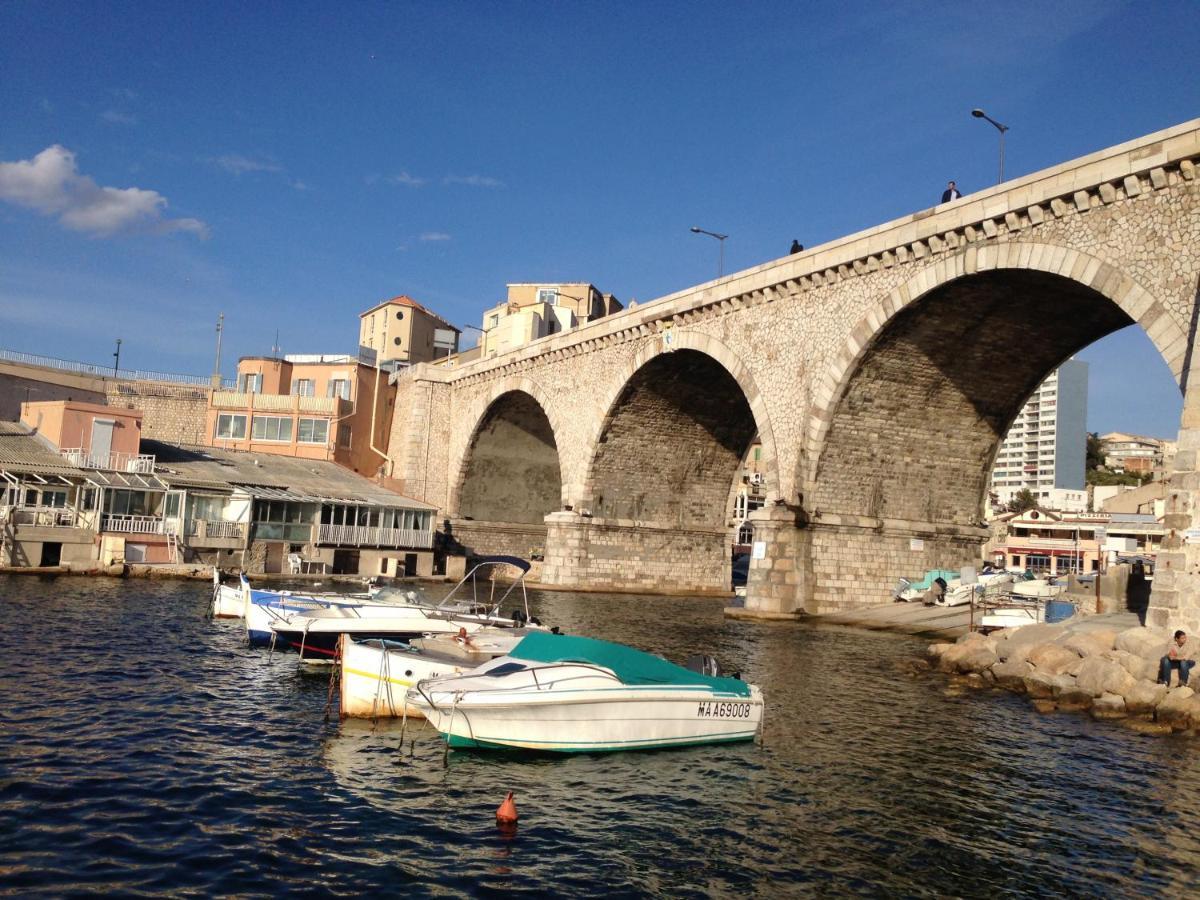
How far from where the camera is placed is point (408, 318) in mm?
74812

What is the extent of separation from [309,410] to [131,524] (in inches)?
815

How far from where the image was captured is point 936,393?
107 feet

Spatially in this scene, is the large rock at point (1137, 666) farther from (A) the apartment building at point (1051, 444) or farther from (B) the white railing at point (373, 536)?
(A) the apartment building at point (1051, 444)

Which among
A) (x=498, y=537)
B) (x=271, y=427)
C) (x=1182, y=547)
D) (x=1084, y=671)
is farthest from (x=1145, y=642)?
(x=271, y=427)

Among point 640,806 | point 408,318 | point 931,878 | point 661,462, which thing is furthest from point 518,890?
point 408,318

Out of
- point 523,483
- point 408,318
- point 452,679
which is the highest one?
point 408,318

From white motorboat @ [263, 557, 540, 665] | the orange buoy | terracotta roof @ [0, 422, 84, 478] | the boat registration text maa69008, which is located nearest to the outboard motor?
the boat registration text maa69008

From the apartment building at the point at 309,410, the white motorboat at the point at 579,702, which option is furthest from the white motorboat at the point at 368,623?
the apartment building at the point at 309,410

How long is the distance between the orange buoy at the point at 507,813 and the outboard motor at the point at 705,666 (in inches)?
227

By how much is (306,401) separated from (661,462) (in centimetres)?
2387

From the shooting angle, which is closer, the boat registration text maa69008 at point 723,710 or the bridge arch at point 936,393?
the boat registration text maa69008 at point 723,710

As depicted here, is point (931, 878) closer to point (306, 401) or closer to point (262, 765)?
point (262, 765)

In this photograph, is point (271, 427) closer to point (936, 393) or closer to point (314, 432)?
point (314, 432)

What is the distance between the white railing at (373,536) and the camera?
147ft
